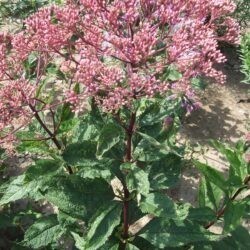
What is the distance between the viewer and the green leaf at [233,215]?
3.13m

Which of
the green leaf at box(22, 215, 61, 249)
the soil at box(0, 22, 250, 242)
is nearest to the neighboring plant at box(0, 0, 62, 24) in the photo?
the soil at box(0, 22, 250, 242)

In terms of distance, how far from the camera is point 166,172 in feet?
9.66

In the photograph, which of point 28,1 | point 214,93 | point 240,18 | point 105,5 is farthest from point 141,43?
point 240,18

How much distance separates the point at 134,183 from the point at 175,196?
2649 millimetres

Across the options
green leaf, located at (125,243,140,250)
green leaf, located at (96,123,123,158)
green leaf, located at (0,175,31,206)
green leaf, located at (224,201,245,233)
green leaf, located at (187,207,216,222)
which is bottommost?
green leaf, located at (125,243,140,250)

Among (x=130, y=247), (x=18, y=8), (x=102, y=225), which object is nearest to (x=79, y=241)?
(x=130, y=247)

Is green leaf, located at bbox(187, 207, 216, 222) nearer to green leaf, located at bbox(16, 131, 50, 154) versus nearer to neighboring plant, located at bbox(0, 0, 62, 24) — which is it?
green leaf, located at bbox(16, 131, 50, 154)

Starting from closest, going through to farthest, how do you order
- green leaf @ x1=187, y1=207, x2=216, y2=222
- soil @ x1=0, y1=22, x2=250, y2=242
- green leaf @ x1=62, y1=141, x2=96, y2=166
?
green leaf @ x1=62, y1=141, x2=96, y2=166, green leaf @ x1=187, y1=207, x2=216, y2=222, soil @ x1=0, y1=22, x2=250, y2=242

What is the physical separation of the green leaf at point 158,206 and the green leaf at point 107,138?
467 millimetres

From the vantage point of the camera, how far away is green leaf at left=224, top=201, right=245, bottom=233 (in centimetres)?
313

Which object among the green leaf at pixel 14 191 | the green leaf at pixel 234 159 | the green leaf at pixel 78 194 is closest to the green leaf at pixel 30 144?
the green leaf at pixel 78 194

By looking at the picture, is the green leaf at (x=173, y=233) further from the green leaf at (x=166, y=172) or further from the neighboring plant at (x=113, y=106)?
the green leaf at (x=166, y=172)

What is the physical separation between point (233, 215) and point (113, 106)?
141 centimetres

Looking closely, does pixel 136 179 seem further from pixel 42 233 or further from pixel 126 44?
pixel 42 233
